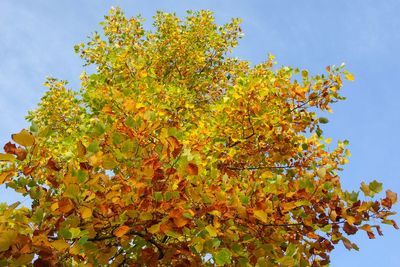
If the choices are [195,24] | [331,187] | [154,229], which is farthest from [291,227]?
[195,24]

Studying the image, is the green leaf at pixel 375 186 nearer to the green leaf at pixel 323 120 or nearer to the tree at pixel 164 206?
the tree at pixel 164 206

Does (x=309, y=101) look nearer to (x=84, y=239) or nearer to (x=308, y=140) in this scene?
(x=308, y=140)

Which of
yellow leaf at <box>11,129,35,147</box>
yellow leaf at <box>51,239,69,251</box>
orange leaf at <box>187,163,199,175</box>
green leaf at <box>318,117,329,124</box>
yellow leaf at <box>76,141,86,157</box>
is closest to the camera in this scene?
yellow leaf at <box>51,239,69,251</box>

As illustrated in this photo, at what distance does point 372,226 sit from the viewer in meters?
4.48

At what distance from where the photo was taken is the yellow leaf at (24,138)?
12.4 feet

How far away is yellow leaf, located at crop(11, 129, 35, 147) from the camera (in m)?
3.79

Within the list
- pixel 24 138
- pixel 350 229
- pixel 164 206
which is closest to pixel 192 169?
pixel 164 206

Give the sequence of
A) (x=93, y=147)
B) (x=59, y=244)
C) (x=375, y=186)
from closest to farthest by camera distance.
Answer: (x=59, y=244)
(x=93, y=147)
(x=375, y=186)

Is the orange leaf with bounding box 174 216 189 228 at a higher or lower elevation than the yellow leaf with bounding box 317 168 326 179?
lower

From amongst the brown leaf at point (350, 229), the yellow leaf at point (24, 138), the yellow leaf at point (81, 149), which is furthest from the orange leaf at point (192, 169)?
the brown leaf at point (350, 229)

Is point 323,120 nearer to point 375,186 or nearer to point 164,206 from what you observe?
point 375,186

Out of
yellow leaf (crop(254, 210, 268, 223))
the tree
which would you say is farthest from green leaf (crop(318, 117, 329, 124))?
yellow leaf (crop(254, 210, 268, 223))

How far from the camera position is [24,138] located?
381cm

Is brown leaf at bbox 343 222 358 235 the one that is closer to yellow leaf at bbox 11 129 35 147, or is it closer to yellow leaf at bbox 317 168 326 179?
yellow leaf at bbox 317 168 326 179
